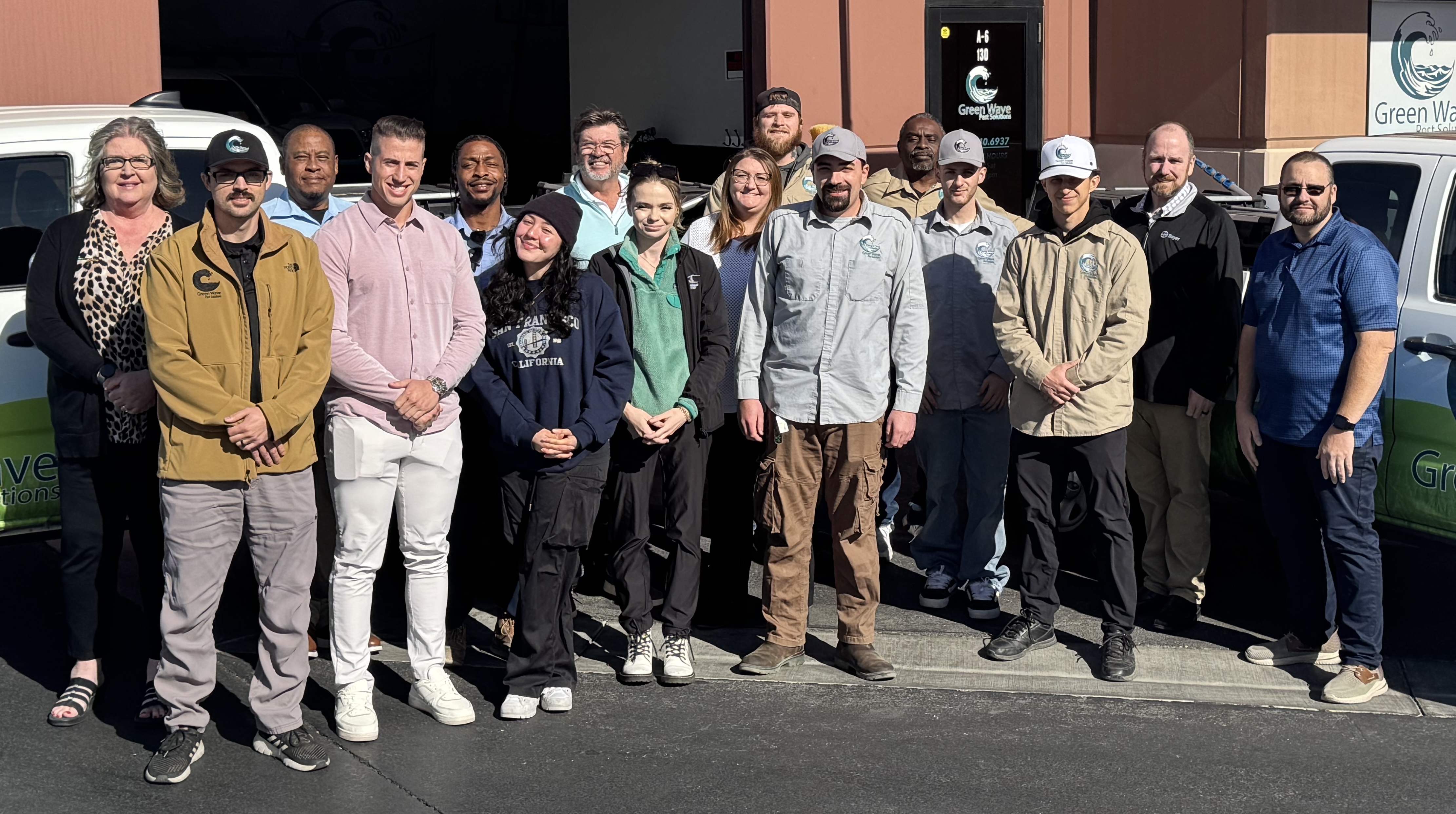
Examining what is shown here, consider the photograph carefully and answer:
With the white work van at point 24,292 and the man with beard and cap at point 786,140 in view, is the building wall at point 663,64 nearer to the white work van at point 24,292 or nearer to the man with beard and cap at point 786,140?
the man with beard and cap at point 786,140

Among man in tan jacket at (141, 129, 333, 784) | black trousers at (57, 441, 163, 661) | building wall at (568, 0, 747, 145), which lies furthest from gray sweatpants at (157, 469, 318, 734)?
building wall at (568, 0, 747, 145)

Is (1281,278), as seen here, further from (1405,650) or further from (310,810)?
(310,810)

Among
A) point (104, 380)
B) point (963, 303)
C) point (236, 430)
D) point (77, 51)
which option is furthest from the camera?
point (77, 51)

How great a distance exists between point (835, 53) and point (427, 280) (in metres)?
7.61

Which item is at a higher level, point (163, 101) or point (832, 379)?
point (163, 101)

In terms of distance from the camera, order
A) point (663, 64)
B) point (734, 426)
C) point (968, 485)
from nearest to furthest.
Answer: point (734, 426) < point (968, 485) < point (663, 64)

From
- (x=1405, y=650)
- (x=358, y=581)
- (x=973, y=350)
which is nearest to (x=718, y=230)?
(x=973, y=350)

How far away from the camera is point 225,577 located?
16.7 feet

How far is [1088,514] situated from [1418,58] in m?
9.26

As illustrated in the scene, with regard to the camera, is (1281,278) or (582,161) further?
(582,161)

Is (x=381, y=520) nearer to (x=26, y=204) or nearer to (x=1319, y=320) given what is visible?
(x=26, y=204)

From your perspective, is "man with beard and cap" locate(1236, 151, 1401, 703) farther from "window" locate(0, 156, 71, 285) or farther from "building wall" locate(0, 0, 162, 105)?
"building wall" locate(0, 0, 162, 105)

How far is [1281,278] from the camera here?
5672 millimetres

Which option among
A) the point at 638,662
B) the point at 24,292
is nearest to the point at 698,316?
the point at 638,662
